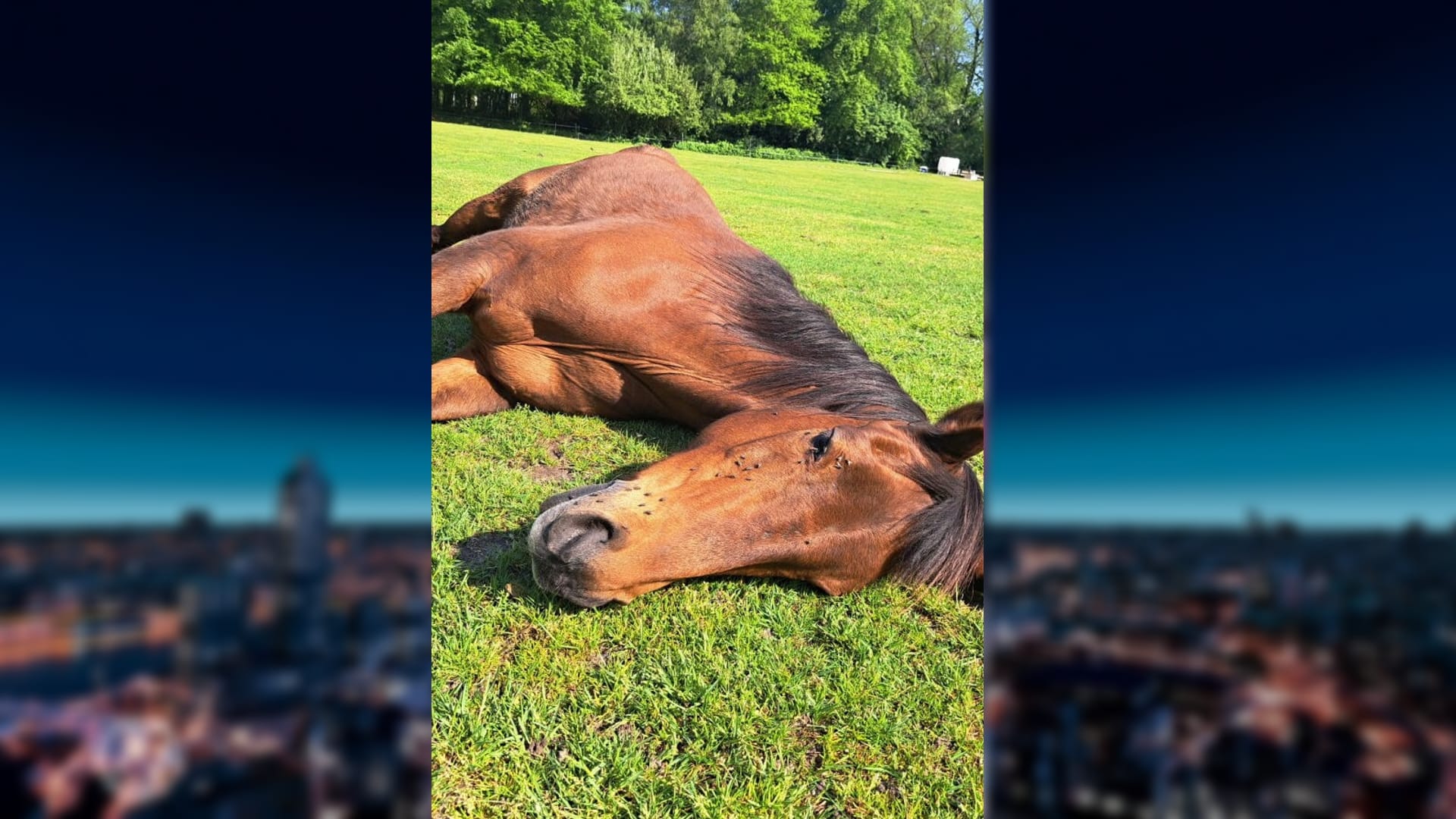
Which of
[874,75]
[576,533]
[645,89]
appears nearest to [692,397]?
[576,533]

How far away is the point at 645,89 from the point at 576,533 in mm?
3173

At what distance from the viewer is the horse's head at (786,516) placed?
2.18 metres

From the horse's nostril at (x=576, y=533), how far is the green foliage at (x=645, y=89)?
274cm

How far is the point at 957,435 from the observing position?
2.43 metres

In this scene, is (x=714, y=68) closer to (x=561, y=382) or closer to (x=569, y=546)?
(x=561, y=382)

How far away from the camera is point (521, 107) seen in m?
4.25

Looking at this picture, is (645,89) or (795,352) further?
(645,89)

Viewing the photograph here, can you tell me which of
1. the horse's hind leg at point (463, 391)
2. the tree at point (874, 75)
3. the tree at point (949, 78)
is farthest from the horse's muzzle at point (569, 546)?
the horse's hind leg at point (463, 391)
